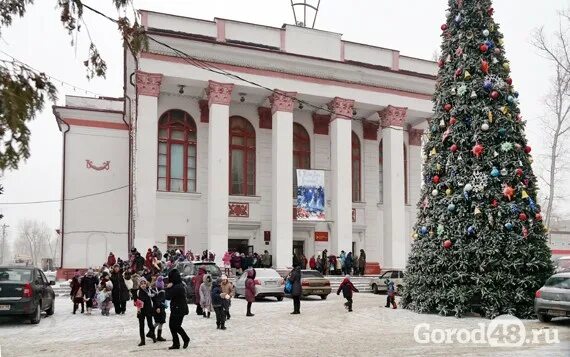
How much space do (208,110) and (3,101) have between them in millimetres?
29508

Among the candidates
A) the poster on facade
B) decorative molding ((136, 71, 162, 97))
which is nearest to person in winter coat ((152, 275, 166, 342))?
decorative molding ((136, 71, 162, 97))

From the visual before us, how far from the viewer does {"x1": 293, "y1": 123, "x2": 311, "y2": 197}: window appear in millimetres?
37844

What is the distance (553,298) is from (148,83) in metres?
22.8

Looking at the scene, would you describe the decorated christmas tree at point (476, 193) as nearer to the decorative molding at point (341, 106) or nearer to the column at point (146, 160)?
the column at point (146, 160)

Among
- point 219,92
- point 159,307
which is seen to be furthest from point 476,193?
point 219,92

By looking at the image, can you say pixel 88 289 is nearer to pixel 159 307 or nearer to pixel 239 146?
pixel 159 307

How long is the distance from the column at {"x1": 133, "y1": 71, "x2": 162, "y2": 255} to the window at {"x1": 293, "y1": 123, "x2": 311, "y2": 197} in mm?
9519

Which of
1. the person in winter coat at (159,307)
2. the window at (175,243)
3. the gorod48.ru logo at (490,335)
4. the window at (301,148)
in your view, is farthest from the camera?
the window at (301,148)

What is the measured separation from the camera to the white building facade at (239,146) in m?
32.6

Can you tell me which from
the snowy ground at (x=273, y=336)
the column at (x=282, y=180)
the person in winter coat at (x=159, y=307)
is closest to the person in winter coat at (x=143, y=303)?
the person in winter coat at (x=159, y=307)

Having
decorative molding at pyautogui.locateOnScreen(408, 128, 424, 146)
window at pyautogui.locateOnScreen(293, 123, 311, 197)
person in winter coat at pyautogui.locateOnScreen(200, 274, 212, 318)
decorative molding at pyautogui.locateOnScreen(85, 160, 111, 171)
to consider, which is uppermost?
decorative molding at pyautogui.locateOnScreen(408, 128, 424, 146)

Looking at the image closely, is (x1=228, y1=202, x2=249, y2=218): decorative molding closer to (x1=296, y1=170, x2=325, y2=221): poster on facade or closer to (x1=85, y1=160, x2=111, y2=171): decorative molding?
(x1=296, y1=170, x2=325, y2=221): poster on facade

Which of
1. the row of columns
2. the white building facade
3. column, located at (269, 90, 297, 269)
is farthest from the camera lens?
column, located at (269, 90, 297, 269)

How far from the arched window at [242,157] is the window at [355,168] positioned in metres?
6.82
